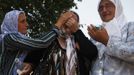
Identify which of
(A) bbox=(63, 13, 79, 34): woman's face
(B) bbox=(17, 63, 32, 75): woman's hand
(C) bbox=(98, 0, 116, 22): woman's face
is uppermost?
(C) bbox=(98, 0, 116, 22): woman's face

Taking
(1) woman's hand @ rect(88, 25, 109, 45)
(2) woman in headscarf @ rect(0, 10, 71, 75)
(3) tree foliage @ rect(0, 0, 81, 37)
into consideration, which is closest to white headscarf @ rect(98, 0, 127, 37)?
(1) woman's hand @ rect(88, 25, 109, 45)

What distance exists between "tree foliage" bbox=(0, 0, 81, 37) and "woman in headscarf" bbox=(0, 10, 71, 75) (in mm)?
10976

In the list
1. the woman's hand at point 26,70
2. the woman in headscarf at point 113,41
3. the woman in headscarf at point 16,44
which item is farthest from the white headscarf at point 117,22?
the woman's hand at point 26,70

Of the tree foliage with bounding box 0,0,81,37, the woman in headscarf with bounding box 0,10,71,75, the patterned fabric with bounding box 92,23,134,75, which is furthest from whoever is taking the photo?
the tree foliage with bounding box 0,0,81,37

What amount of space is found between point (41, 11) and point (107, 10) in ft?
39.5

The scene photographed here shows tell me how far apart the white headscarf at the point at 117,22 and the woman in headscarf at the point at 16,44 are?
434 millimetres

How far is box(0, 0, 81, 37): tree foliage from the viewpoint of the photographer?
15203 millimetres

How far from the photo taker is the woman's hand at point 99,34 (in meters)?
3.65

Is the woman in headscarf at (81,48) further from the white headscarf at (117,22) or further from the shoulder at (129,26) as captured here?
the shoulder at (129,26)

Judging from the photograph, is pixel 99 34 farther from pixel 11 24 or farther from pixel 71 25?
pixel 11 24

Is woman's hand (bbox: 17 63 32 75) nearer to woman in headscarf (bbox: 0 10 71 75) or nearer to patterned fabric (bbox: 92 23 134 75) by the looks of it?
woman in headscarf (bbox: 0 10 71 75)

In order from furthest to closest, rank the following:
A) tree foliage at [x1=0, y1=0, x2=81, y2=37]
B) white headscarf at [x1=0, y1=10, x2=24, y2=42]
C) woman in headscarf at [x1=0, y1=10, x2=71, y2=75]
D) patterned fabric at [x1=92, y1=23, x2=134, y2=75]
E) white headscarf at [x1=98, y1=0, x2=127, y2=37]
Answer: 1. tree foliage at [x1=0, y1=0, x2=81, y2=37]
2. white headscarf at [x1=0, y1=10, x2=24, y2=42]
3. white headscarf at [x1=98, y1=0, x2=127, y2=37]
4. woman in headscarf at [x1=0, y1=10, x2=71, y2=75]
5. patterned fabric at [x1=92, y1=23, x2=134, y2=75]

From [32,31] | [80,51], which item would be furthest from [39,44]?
[32,31]

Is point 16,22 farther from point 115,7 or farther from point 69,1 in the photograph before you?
point 69,1
